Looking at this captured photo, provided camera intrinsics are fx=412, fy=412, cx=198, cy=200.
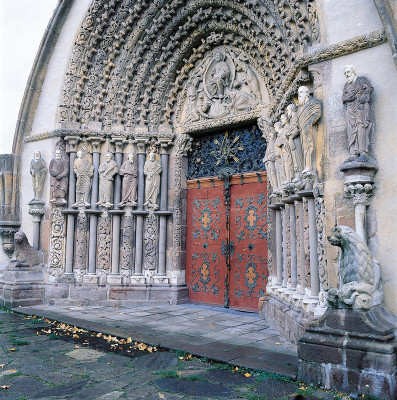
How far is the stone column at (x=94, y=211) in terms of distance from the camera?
7602mm

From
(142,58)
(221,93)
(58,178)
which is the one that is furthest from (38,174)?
(221,93)

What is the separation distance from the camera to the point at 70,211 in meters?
7.60

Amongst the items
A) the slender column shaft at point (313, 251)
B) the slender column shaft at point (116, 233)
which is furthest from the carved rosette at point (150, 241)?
the slender column shaft at point (313, 251)

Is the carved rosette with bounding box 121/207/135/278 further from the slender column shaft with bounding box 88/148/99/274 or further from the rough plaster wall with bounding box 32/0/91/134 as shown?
the rough plaster wall with bounding box 32/0/91/134

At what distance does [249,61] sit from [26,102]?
178 inches

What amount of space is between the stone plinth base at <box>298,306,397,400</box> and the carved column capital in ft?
19.0

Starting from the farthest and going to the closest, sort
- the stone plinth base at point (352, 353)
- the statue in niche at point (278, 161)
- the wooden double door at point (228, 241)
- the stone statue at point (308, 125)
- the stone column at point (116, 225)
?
1. the stone column at point (116, 225)
2. the wooden double door at point (228, 241)
3. the statue in niche at point (278, 161)
4. the stone statue at point (308, 125)
5. the stone plinth base at point (352, 353)

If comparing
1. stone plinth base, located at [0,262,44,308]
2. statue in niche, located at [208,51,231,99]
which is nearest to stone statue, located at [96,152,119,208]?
stone plinth base, located at [0,262,44,308]

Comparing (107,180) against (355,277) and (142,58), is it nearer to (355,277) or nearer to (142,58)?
(142,58)

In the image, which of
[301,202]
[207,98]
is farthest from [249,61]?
[301,202]

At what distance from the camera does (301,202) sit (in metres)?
5.00

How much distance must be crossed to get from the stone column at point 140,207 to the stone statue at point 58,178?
1361 millimetres

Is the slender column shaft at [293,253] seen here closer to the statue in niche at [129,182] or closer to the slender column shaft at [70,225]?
the statue in niche at [129,182]

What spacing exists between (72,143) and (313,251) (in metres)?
5.18
